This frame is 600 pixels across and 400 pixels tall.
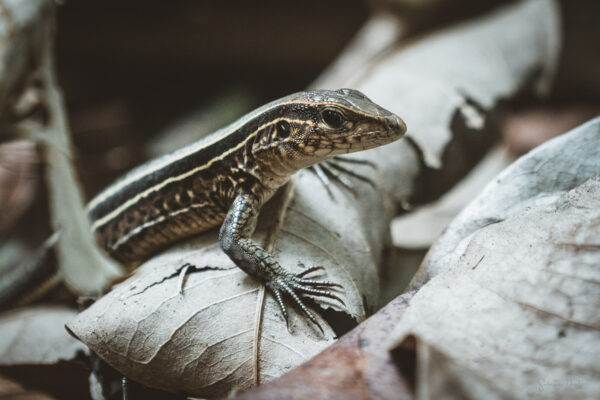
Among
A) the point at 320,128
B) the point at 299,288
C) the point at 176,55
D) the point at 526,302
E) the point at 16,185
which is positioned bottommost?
the point at 526,302

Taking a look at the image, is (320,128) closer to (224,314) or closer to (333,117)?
(333,117)

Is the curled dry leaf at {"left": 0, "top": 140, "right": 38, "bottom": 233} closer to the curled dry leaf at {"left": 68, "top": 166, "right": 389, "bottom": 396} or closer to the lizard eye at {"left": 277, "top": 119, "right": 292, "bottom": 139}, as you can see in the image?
the curled dry leaf at {"left": 68, "top": 166, "right": 389, "bottom": 396}

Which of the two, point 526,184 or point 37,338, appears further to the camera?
point 37,338

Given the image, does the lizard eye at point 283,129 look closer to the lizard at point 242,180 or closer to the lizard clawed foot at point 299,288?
the lizard at point 242,180

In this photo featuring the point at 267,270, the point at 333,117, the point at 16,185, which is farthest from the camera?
the point at 16,185

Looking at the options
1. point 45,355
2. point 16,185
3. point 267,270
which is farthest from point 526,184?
point 16,185

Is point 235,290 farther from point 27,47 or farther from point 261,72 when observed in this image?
point 261,72

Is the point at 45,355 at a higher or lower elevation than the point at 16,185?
lower

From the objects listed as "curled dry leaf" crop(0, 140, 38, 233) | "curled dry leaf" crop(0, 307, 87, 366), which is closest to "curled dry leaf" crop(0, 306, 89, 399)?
"curled dry leaf" crop(0, 307, 87, 366)
